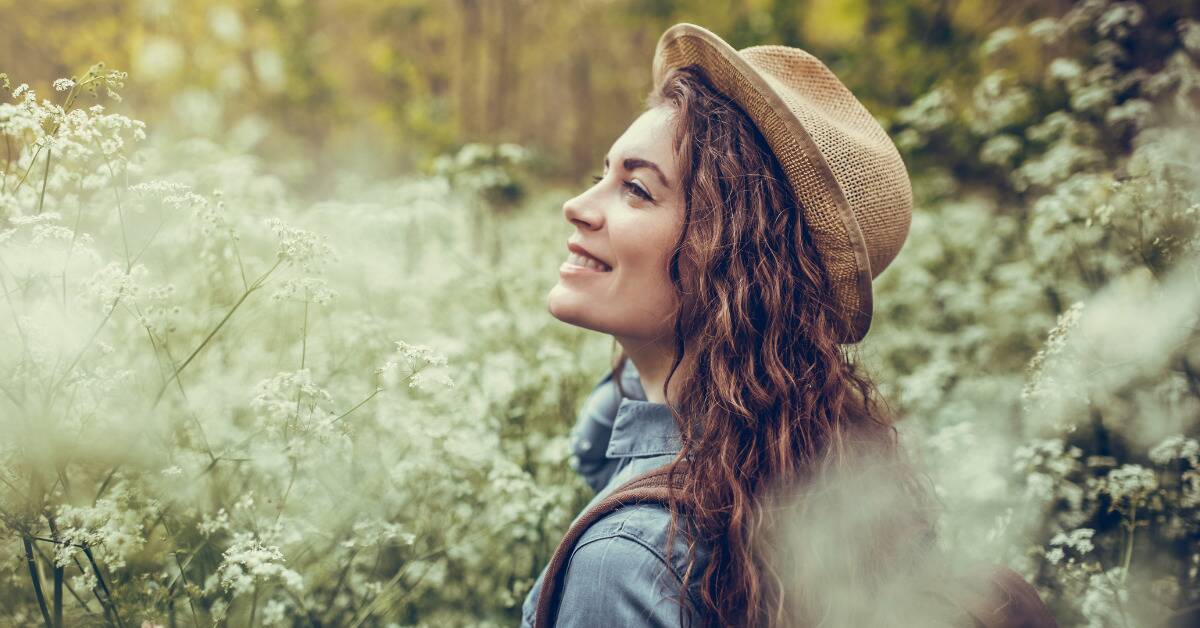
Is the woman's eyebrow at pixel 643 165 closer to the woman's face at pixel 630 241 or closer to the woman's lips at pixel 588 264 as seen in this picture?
the woman's face at pixel 630 241

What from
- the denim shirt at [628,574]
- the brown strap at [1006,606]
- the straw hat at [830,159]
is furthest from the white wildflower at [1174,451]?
the denim shirt at [628,574]

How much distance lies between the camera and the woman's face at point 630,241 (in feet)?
5.08

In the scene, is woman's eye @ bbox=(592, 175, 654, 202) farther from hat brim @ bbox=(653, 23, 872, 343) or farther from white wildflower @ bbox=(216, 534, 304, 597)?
white wildflower @ bbox=(216, 534, 304, 597)

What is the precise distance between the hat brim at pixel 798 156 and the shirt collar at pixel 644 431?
0.42m

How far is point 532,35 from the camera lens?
26.9ft

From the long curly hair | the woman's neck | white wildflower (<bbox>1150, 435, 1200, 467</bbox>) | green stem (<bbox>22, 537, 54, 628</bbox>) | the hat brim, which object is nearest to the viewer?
green stem (<bbox>22, 537, 54, 628</bbox>)

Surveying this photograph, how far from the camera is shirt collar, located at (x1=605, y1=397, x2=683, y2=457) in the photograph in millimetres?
1543

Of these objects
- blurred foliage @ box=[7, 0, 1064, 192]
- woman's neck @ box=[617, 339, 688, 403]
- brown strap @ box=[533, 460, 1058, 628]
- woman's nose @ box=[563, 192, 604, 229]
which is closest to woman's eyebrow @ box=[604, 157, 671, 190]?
woman's nose @ box=[563, 192, 604, 229]

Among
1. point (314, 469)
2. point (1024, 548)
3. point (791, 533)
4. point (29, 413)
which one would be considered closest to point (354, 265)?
point (314, 469)

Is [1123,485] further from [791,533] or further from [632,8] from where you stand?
[632,8]

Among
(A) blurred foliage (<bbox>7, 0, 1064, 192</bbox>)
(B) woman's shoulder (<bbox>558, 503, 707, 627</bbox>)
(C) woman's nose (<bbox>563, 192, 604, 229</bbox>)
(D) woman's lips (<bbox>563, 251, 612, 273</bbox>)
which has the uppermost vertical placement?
(A) blurred foliage (<bbox>7, 0, 1064, 192</bbox>)

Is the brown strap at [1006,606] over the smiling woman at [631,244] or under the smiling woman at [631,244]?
under

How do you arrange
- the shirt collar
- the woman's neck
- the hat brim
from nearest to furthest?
the hat brim, the shirt collar, the woman's neck

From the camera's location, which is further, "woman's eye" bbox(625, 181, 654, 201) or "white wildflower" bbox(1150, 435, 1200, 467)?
"white wildflower" bbox(1150, 435, 1200, 467)
